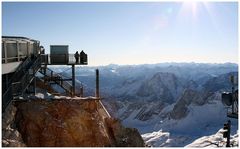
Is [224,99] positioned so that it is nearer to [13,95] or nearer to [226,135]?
[226,135]

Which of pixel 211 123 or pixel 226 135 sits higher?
pixel 226 135

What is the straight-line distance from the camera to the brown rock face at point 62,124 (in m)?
19.4

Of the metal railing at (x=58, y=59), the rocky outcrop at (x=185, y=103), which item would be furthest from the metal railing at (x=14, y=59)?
the rocky outcrop at (x=185, y=103)

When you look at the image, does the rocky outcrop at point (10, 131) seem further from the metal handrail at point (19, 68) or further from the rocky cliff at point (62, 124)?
the metal handrail at point (19, 68)

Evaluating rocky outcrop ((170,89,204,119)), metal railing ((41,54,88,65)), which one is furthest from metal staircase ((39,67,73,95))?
rocky outcrop ((170,89,204,119))

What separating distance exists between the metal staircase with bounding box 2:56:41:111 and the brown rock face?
0.82 metres

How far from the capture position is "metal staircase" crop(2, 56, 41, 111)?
62.4 ft

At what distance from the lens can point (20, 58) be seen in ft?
75.7

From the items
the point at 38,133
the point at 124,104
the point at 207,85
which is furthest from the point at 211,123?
the point at 38,133

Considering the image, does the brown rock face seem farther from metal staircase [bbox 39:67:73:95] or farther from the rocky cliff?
metal staircase [bbox 39:67:73:95]

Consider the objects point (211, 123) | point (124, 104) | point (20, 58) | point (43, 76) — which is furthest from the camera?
point (124, 104)

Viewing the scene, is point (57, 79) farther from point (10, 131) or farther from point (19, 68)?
point (10, 131)

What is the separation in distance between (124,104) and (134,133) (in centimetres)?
12742

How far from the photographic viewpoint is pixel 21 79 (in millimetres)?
21094
